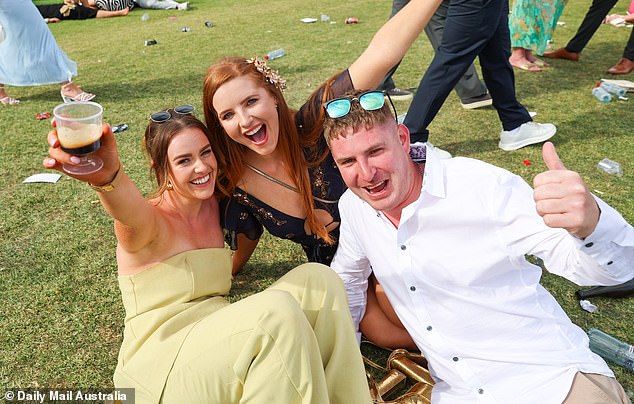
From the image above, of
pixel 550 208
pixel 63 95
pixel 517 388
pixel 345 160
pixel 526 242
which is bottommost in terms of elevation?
pixel 63 95

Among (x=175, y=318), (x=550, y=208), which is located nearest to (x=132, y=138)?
(x=175, y=318)

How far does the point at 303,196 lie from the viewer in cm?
310

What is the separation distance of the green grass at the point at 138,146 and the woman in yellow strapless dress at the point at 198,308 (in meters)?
0.85

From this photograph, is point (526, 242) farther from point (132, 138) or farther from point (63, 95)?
point (63, 95)

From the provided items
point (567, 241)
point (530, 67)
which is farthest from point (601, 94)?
point (567, 241)

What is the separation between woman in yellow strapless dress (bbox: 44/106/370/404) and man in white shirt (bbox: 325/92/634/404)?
42 centimetres

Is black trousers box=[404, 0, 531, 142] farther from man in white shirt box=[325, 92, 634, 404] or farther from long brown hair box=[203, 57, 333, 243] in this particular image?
man in white shirt box=[325, 92, 634, 404]

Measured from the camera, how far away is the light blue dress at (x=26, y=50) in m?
6.59

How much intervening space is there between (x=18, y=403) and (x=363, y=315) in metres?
1.96

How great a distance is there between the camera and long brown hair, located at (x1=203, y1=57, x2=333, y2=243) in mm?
2883

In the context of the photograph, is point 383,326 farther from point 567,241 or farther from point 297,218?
point 567,241

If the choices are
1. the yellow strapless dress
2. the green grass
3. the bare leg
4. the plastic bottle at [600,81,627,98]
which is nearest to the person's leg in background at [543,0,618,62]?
the green grass

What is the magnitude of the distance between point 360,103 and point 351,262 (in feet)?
2.92

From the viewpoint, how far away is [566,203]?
64.2 inches
